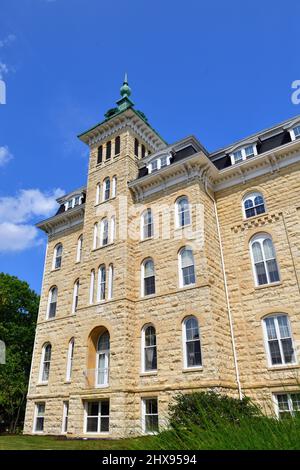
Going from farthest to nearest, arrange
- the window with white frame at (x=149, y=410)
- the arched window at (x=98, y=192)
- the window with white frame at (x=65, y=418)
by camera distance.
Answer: the arched window at (x=98, y=192)
the window with white frame at (x=65, y=418)
the window with white frame at (x=149, y=410)

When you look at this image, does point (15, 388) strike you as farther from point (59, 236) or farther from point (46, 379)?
point (59, 236)

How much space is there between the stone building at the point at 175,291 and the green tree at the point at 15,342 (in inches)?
335

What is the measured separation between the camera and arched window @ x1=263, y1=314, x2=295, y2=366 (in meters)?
17.0

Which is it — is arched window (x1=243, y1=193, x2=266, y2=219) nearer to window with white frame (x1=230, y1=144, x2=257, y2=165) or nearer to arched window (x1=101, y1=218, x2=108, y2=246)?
window with white frame (x1=230, y1=144, x2=257, y2=165)

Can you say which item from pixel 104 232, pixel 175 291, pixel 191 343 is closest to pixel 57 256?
pixel 104 232

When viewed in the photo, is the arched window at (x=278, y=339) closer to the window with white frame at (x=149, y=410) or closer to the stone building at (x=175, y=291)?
the stone building at (x=175, y=291)

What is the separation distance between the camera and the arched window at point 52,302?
2689cm

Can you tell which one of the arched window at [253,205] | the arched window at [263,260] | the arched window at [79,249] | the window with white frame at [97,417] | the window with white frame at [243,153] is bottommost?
the window with white frame at [97,417]

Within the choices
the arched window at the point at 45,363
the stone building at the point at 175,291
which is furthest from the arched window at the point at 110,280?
the arched window at the point at 45,363

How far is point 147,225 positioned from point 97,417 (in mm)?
11470

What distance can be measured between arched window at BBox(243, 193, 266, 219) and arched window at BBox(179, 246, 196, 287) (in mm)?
4124

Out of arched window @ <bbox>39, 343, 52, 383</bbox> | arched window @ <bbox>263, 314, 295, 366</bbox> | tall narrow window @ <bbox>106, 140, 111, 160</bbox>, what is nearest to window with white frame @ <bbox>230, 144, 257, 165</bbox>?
tall narrow window @ <bbox>106, 140, 111, 160</bbox>

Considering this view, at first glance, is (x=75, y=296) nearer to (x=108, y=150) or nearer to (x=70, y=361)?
(x=70, y=361)

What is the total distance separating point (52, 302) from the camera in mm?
27281
